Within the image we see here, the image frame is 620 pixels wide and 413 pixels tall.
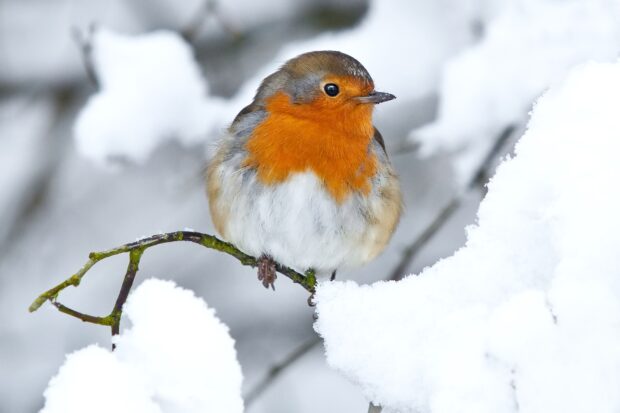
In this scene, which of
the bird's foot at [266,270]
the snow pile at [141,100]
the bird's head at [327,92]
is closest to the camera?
the bird's foot at [266,270]

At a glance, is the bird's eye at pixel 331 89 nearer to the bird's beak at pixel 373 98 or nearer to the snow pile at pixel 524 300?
the bird's beak at pixel 373 98

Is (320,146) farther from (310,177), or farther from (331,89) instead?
(331,89)

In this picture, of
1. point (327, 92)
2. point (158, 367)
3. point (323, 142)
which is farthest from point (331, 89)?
point (158, 367)

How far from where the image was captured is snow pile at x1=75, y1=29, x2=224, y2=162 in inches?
140

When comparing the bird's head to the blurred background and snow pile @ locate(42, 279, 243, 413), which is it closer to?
the blurred background

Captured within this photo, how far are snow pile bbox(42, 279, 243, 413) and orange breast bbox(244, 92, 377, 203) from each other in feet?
5.22

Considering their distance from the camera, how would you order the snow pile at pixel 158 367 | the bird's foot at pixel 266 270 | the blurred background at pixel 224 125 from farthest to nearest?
the blurred background at pixel 224 125 → the bird's foot at pixel 266 270 → the snow pile at pixel 158 367

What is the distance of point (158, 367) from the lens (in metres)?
1.30

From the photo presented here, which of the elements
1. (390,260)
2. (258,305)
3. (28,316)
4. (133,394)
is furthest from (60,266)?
(133,394)

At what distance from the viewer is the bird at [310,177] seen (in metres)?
2.98

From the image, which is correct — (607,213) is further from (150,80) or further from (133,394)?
(150,80)

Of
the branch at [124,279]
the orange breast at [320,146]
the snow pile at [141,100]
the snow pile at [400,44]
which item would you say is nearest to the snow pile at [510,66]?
the snow pile at [400,44]

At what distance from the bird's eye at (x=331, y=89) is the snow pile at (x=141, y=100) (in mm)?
724

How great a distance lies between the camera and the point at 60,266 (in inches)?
211
